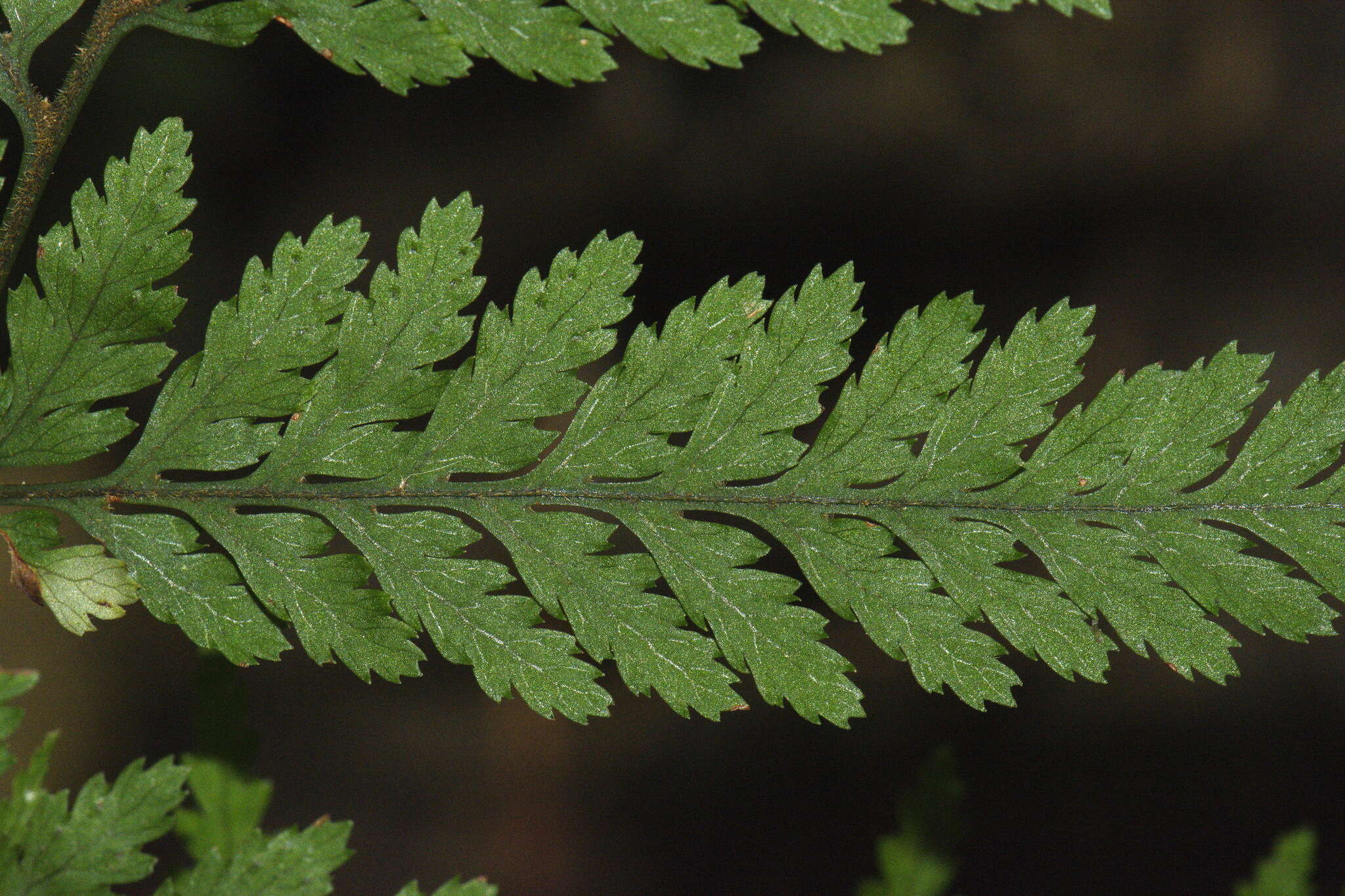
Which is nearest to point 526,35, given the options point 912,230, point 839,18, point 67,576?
point 839,18

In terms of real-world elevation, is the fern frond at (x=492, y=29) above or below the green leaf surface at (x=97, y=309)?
above

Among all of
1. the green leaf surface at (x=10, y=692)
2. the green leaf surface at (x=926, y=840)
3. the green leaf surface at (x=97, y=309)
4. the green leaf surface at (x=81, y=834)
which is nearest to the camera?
the green leaf surface at (x=10, y=692)

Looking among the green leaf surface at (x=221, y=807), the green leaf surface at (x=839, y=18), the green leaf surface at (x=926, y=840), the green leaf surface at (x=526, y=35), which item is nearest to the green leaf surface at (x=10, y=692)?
the green leaf surface at (x=221, y=807)

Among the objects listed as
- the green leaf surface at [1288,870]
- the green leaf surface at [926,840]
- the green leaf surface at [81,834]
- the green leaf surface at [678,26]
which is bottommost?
the green leaf surface at [81,834]

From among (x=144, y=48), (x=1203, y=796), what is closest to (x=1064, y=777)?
(x=1203, y=796)

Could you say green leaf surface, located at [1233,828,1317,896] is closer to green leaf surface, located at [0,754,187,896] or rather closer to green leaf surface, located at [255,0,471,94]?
green leaf surface, located at [0,754,187,896]

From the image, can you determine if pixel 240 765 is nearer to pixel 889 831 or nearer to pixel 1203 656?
pixel 1203 656

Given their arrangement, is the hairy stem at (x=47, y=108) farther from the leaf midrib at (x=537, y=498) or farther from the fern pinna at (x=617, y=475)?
the leaf midrib at (x=537, y=498)

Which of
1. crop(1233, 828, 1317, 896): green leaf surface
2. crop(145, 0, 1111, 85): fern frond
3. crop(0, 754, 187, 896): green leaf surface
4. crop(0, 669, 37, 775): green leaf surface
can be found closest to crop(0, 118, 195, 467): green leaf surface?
crop(145, 0, 1111, 85): fern frond
